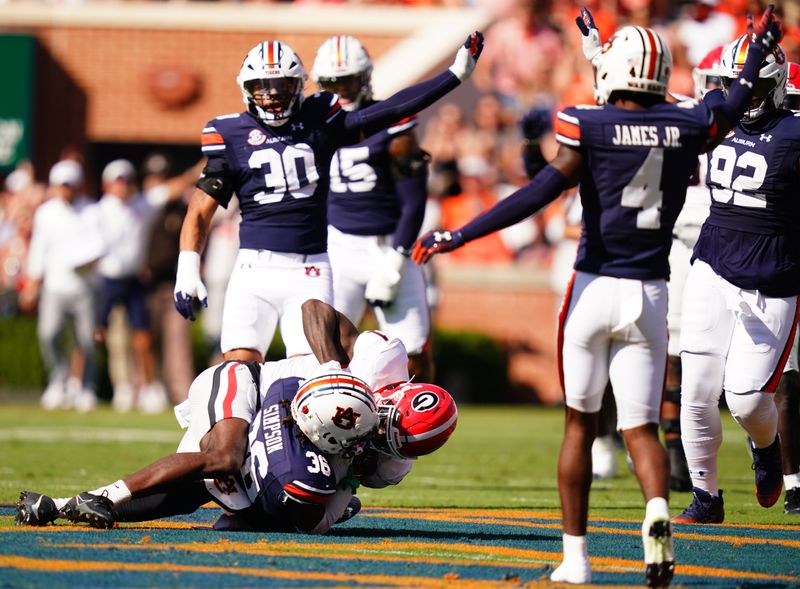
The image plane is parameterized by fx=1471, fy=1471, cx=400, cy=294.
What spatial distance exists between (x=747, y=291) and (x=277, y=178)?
222cm

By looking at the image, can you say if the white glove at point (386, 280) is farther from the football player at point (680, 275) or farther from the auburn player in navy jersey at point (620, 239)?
the auburn player in navy jersey at point (620, 239)

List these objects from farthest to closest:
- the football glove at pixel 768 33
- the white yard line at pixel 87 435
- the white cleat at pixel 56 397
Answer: the white cleat at pixel 56 397 → the white yard line at pixel 87 435 → the football glove at pixel 768 33

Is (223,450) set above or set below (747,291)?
below

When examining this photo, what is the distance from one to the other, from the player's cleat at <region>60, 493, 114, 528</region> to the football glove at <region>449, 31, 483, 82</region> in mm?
2576

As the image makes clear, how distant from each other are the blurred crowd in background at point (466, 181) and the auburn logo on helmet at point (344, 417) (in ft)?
23.4

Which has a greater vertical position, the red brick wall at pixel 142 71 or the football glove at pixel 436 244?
the red brick wall at pixel 142 71

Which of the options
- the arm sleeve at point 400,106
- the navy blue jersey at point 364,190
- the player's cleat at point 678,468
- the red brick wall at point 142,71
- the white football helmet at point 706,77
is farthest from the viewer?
the red brick wall at point 142,71

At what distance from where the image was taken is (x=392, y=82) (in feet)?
62.2

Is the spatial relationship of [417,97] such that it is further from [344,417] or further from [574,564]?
[574,564]

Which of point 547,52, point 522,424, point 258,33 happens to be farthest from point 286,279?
point 258,33

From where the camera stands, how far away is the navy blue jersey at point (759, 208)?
6.62 metres

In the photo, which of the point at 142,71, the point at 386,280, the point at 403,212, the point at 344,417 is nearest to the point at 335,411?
Result: the point at 344,417

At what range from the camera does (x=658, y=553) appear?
4.63 metres

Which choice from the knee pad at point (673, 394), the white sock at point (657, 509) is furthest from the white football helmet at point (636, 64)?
the knee pad at point (673, 394)
